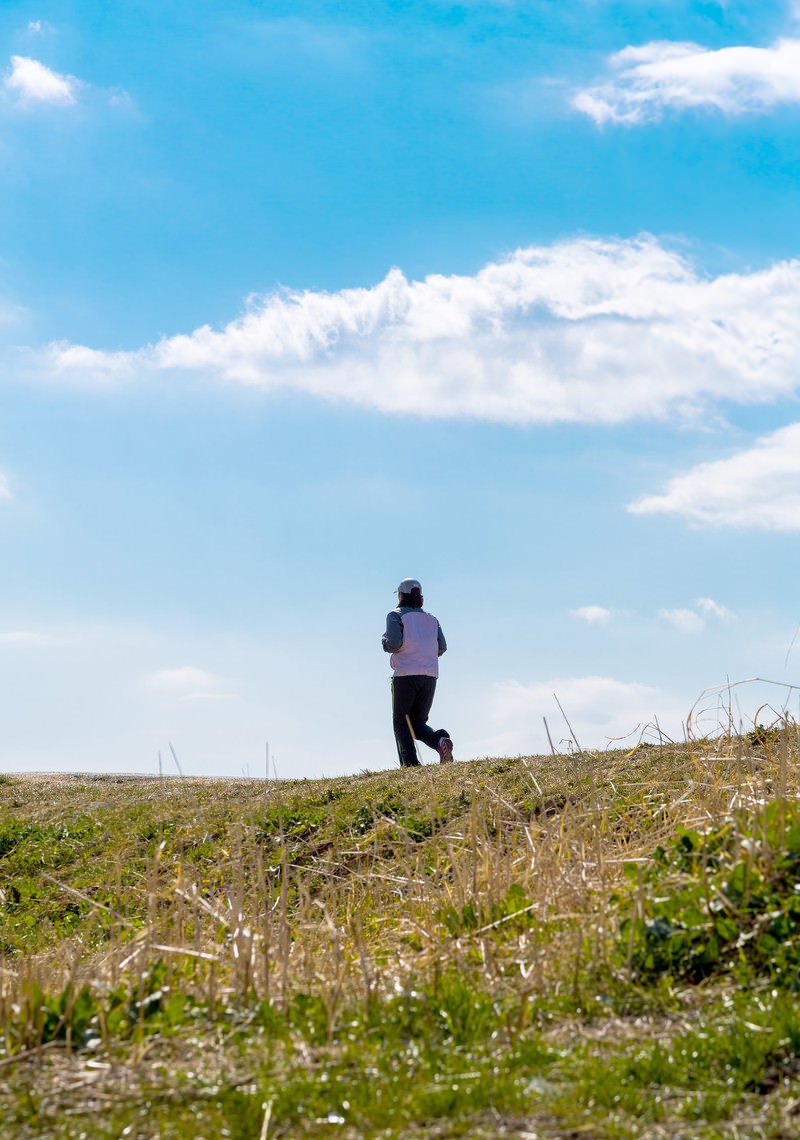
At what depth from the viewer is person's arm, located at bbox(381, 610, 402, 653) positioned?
1401 centimetres

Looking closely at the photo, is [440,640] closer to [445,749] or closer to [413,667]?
[413,667]

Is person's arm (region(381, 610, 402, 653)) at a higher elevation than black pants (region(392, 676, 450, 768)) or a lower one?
higher

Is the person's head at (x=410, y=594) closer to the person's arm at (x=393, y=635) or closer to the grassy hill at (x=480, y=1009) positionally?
the person's arm at (x=393, y=635)

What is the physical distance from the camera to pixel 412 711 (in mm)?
14453

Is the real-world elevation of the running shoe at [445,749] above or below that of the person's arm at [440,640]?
below

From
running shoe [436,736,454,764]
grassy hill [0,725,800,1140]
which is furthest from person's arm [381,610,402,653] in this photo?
grassy hill [0,725,800,1140]

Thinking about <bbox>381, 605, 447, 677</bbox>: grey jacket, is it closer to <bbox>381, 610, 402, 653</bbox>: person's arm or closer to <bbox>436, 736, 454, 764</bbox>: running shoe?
<bbox>381, 610, 402, 653</bbox>: person's arm

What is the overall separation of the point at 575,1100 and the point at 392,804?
793 centimetres

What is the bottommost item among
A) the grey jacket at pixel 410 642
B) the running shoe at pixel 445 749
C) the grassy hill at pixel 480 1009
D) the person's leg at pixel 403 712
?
the grassy hill at pixel 480 1009

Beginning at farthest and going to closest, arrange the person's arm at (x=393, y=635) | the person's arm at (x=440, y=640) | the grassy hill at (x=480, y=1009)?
the person's arm at (x=440, y=640)
the person's arm at (x=393, y=635)
the grassy hill at (x=480, y=1009)

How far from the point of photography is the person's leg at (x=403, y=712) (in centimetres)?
1421

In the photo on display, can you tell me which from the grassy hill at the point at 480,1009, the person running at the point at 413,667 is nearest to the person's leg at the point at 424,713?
the person running at the point at 413,667

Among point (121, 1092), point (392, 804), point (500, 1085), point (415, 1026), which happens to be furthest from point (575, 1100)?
point (392, 804)

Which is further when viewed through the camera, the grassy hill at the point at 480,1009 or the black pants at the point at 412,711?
the black pants at the point at 412,711
